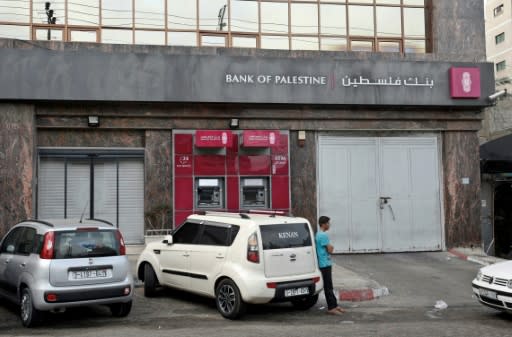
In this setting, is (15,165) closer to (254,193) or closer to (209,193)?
(209,193)

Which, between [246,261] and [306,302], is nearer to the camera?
[246,261]

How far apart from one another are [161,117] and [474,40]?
9.96 meters

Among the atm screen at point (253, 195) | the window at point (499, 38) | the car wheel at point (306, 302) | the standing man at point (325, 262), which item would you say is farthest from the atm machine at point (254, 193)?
the window at point (499, 38)

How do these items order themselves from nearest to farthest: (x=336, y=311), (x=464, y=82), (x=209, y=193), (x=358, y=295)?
1. (x=336, y=311)
2. (x=358, y=295)
3. (x=209, y=193)
4. (x=464, y=82)

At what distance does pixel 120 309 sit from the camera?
29.0 ft

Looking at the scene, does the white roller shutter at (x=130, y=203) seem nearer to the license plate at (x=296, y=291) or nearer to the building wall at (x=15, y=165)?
the building wall at (x=15, y=165)

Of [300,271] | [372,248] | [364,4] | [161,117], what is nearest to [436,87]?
[364,4]

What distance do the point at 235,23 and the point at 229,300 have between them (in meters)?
10.0

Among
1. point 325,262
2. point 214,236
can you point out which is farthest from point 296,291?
point 214,236

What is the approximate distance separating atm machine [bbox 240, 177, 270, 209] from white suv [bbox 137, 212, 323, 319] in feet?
20.3

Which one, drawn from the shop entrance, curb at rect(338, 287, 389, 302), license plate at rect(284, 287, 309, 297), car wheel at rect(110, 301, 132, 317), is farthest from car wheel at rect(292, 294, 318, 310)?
the shop entrance

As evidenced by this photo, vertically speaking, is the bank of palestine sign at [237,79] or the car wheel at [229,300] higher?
Result: the bank of palestine sign at [237,79]

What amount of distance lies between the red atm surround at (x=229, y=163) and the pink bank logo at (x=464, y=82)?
527 cm

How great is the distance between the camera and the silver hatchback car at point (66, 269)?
25.7ft
